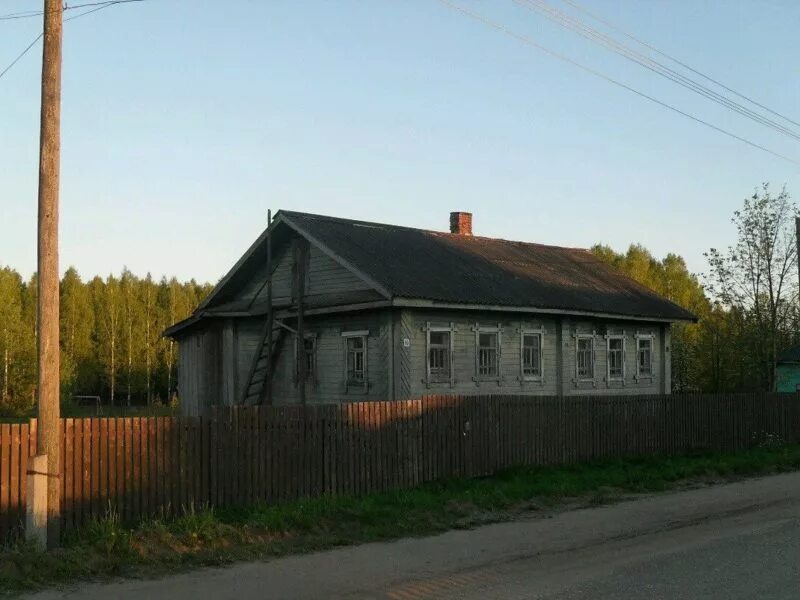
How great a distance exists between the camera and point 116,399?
7856cm

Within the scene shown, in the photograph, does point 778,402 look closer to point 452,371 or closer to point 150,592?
point 452,371

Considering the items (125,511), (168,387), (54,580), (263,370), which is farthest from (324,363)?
(168,387)

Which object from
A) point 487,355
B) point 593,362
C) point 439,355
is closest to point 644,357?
point 593,362

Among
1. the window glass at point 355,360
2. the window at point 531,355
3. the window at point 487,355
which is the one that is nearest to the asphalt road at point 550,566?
the window glass at point 355,360

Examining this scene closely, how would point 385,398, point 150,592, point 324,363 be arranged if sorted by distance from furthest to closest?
point 324,363, point 385,398, point 150,592

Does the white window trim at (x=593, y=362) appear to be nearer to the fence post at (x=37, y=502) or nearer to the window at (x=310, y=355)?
the window at (x=310, y=355)

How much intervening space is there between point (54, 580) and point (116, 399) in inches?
2874

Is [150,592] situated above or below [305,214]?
below

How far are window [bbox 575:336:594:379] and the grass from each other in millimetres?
8506

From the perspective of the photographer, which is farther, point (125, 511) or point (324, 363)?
point (324, 363)

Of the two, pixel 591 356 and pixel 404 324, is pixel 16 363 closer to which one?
pixel 591 356

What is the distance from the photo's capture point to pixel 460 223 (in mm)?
32031

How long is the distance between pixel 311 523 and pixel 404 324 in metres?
10.4

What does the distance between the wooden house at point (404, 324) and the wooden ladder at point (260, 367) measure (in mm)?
45
